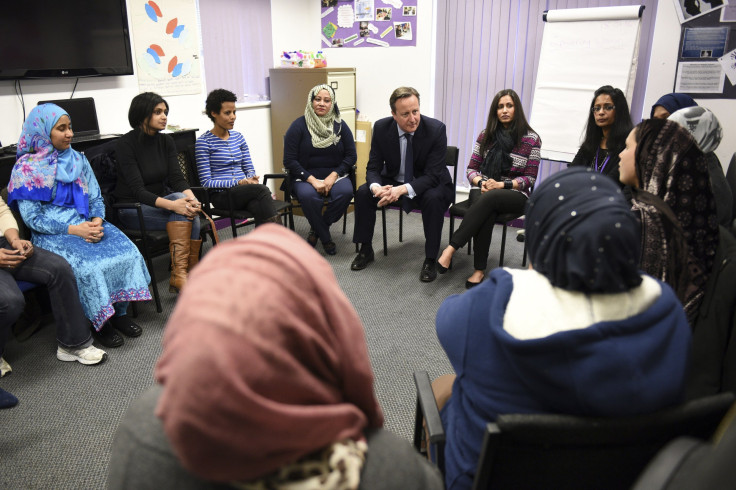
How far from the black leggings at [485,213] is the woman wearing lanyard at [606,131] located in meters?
0.46

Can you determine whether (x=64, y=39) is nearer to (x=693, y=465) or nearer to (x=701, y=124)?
(x=701, y=124)

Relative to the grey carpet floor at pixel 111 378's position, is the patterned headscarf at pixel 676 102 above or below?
above

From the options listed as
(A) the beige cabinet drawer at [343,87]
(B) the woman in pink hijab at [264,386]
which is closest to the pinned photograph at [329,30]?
(A) the beige cabinet drawer at [343,87]

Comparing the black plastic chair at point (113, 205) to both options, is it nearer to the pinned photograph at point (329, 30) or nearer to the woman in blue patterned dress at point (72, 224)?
the woman in blue patterned dress at point (72, 224)

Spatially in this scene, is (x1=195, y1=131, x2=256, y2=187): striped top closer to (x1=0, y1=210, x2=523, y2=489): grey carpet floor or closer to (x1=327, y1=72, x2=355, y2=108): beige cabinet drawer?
(x1=0, y1=210, x2=523, y2=489): grey carpet floor

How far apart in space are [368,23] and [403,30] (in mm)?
385

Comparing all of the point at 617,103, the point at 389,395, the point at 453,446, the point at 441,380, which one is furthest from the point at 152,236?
the point at 617,103

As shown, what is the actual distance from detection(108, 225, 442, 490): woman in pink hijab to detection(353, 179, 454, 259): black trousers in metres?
2.81

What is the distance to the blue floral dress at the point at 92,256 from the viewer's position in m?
2.51

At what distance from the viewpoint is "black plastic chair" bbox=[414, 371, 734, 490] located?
88 centimetres

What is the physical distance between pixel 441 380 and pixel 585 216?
739mm

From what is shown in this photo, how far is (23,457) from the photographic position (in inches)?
73.3

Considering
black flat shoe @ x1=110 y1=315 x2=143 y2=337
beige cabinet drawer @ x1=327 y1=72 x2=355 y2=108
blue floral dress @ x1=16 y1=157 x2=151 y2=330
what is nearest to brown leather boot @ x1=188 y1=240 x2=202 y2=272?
blue floral dress @ x1=16 y1=157 x2=151 y2=330

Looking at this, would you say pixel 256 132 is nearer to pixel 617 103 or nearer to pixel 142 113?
pixel 142 113
